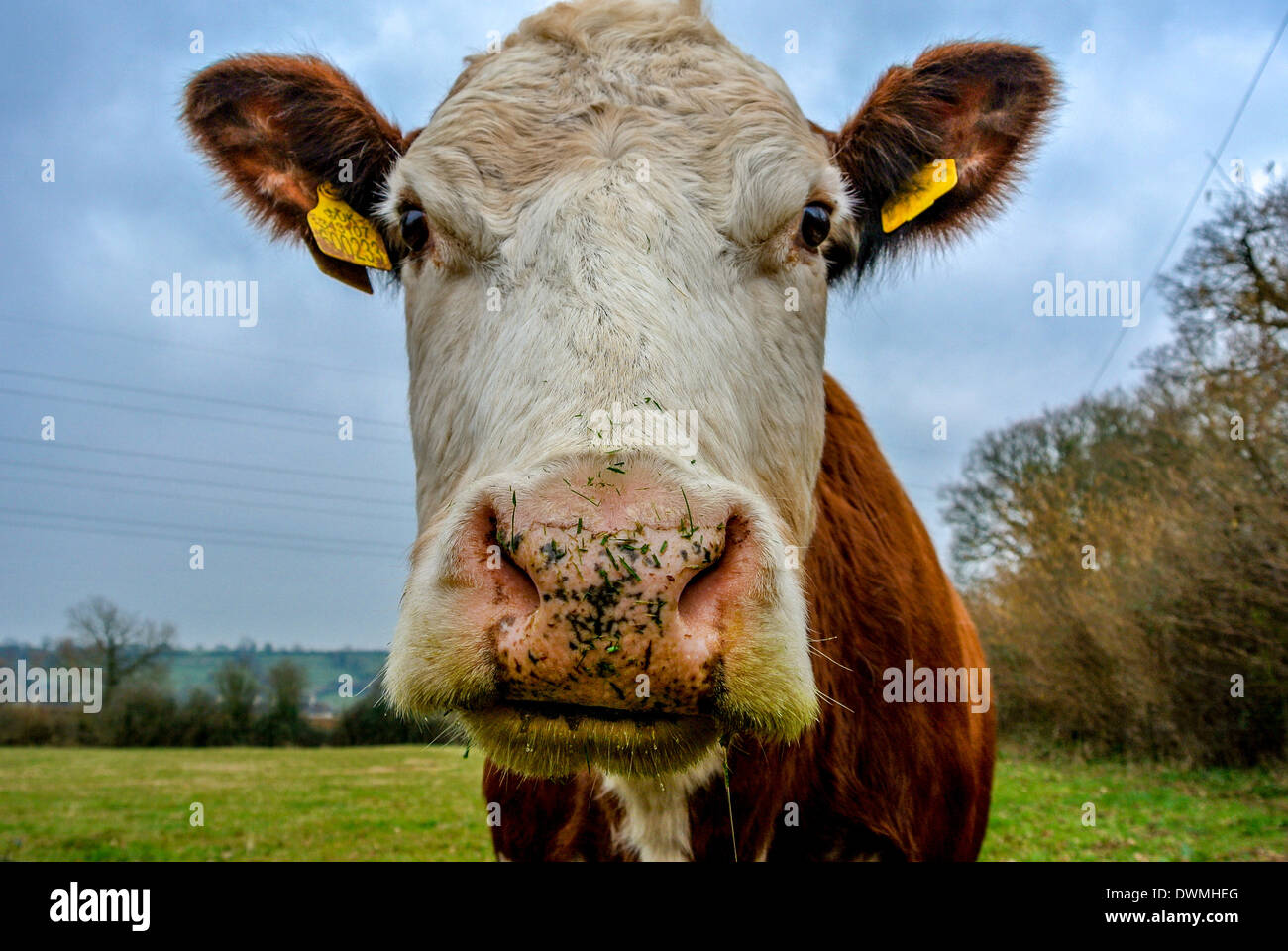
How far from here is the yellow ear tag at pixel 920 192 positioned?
370cm

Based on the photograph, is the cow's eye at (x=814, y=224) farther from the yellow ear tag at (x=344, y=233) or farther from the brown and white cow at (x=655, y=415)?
the yellow ear tag at (x=344, y=233)

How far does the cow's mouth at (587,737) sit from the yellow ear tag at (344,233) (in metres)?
2.36

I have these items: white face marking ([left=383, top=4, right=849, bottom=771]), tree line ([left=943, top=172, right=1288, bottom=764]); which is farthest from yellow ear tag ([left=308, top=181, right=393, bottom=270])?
tree line ([left=943, top=172, right=1288, bottom=764])

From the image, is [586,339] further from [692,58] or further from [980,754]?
[980,754]

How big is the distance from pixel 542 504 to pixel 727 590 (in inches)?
16.2

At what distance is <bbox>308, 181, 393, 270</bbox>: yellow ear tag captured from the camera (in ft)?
11.7

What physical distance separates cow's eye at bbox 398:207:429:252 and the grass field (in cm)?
348

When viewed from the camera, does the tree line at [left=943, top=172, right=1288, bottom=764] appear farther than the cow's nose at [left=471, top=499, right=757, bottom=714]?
Yes

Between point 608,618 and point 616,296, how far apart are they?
91 cm

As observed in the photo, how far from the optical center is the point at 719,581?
1.79m

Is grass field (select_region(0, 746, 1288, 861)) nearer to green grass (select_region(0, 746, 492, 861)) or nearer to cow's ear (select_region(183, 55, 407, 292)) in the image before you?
green grass (select_region(0, 746, 492, 861))

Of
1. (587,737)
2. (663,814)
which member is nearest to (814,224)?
(587,737)
